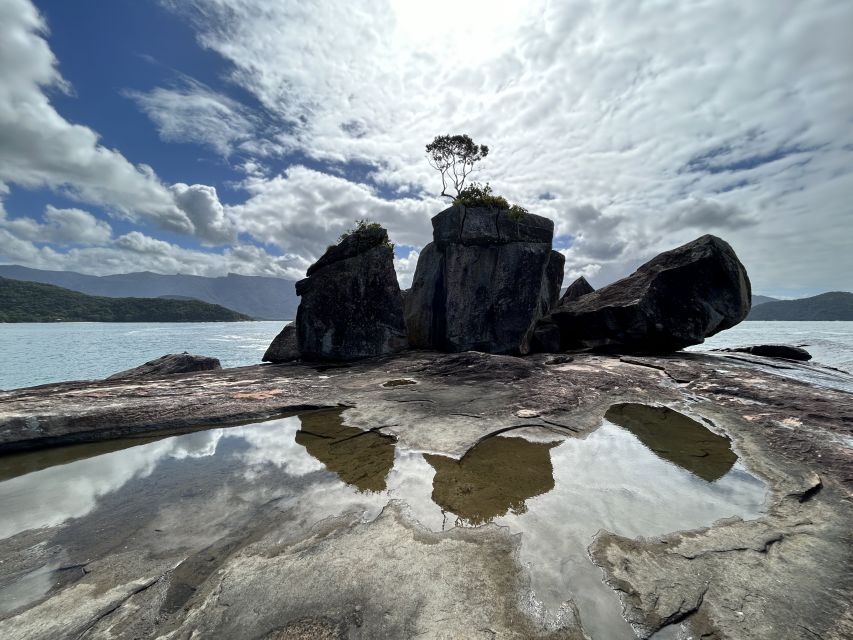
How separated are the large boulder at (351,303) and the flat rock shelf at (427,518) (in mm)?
8229

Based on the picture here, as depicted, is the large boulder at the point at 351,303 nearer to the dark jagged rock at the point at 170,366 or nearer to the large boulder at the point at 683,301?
the dark jagged rock at the point at 170,366

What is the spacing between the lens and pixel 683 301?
18172mm

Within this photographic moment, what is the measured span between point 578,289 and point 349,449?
26.7 m

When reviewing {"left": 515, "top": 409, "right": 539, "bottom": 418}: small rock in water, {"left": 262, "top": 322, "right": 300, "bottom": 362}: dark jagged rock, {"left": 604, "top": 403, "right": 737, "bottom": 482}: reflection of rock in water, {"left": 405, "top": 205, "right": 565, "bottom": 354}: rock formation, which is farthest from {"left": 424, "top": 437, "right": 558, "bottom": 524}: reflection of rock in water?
{"left": 262, "top": 322, "right": 300, "bottom": 362}: dark jagged rock

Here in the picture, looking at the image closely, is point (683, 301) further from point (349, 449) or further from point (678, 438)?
point (349, 449)

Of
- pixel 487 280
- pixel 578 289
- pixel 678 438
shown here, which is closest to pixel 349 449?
pixel 678 438

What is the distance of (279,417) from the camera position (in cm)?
927

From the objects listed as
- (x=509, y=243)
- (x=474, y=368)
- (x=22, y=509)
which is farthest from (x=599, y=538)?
(x=509, y=243)

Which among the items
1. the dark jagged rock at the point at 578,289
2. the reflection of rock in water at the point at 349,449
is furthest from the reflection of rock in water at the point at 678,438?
the dark jagged rock at the point at 578,289

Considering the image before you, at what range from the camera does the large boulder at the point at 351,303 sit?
17750mm

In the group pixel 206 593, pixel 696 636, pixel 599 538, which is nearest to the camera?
pixel 696 636

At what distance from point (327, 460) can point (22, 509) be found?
4.12 m

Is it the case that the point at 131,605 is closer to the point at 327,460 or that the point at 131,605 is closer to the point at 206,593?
the point at 206,593

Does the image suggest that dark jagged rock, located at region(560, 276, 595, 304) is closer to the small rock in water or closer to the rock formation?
the rock formation
